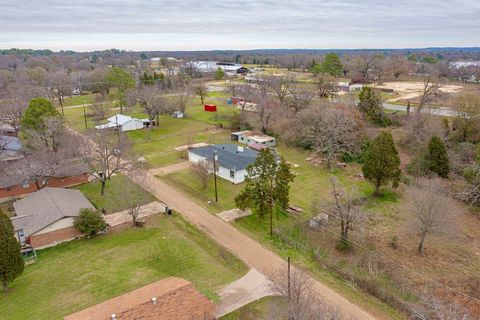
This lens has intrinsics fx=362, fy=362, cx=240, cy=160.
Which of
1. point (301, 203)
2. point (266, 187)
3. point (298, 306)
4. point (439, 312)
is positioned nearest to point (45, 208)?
point (266, 187)

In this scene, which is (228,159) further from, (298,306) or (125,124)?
(125,124)

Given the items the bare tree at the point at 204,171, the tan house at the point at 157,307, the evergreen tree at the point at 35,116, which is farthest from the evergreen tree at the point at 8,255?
the evergreen tree at the point at 35,116

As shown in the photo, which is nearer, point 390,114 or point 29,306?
point 29,306

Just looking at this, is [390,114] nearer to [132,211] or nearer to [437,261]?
[437,261]

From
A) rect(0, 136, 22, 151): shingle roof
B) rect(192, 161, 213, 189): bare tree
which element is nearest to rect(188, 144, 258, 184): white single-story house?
rect(192, 161, 213, 189): bare tree

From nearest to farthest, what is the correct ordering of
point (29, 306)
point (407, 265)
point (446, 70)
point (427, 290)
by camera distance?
point (29, 306) → point (427, 290) → point (407, 265) → point (446, 70)

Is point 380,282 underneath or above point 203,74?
underneath

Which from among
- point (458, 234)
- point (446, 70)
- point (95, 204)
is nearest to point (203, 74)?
point (446, 70)
